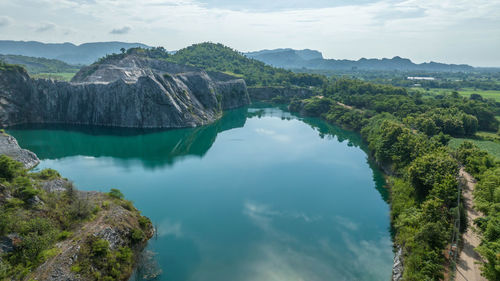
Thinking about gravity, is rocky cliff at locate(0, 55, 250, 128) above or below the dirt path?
above

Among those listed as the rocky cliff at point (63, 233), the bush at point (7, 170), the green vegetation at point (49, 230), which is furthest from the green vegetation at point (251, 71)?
the green vegetation at point (49, 230)

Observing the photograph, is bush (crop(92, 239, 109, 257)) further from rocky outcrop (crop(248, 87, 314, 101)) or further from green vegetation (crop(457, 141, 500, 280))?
rocky outcrop (crop(248, 87, 314, 101))

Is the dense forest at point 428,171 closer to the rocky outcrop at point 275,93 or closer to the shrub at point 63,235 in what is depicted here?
the shrub at point 63,235

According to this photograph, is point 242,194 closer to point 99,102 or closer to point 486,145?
point 486,145

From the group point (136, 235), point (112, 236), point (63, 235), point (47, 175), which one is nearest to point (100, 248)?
point (112, 236)

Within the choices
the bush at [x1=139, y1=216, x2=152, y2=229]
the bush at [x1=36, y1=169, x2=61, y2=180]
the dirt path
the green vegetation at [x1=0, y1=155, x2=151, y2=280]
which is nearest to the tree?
the dirt path
